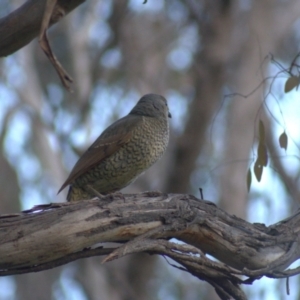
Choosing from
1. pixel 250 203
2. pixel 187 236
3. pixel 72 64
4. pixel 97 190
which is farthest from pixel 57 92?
pixel 187 236

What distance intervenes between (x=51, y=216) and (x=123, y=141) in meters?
2.23

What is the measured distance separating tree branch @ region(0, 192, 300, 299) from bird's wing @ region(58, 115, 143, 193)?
5.48ft

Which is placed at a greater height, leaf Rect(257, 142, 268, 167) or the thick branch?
the thick branch

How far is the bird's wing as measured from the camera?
5.68m

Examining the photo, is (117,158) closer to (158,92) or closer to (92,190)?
(92,190)

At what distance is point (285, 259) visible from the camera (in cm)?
415

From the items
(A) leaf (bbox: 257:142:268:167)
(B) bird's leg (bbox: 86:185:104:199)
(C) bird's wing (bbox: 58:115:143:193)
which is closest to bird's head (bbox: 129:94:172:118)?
(C) bird's wing (bbox: 58:115:143:193)

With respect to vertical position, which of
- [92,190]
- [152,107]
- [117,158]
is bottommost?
[92,190]

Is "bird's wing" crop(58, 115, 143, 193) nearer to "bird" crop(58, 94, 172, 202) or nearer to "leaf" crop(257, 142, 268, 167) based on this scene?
"bird" crop(58, 94, 172, 202)

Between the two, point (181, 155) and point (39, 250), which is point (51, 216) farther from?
point (181, 155)

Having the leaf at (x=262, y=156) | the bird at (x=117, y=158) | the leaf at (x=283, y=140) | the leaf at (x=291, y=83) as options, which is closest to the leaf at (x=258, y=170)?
the leaf at (x=262, y=156)

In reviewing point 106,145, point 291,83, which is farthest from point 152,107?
point 291,83

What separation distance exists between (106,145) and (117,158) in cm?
17

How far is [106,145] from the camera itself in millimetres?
5824
